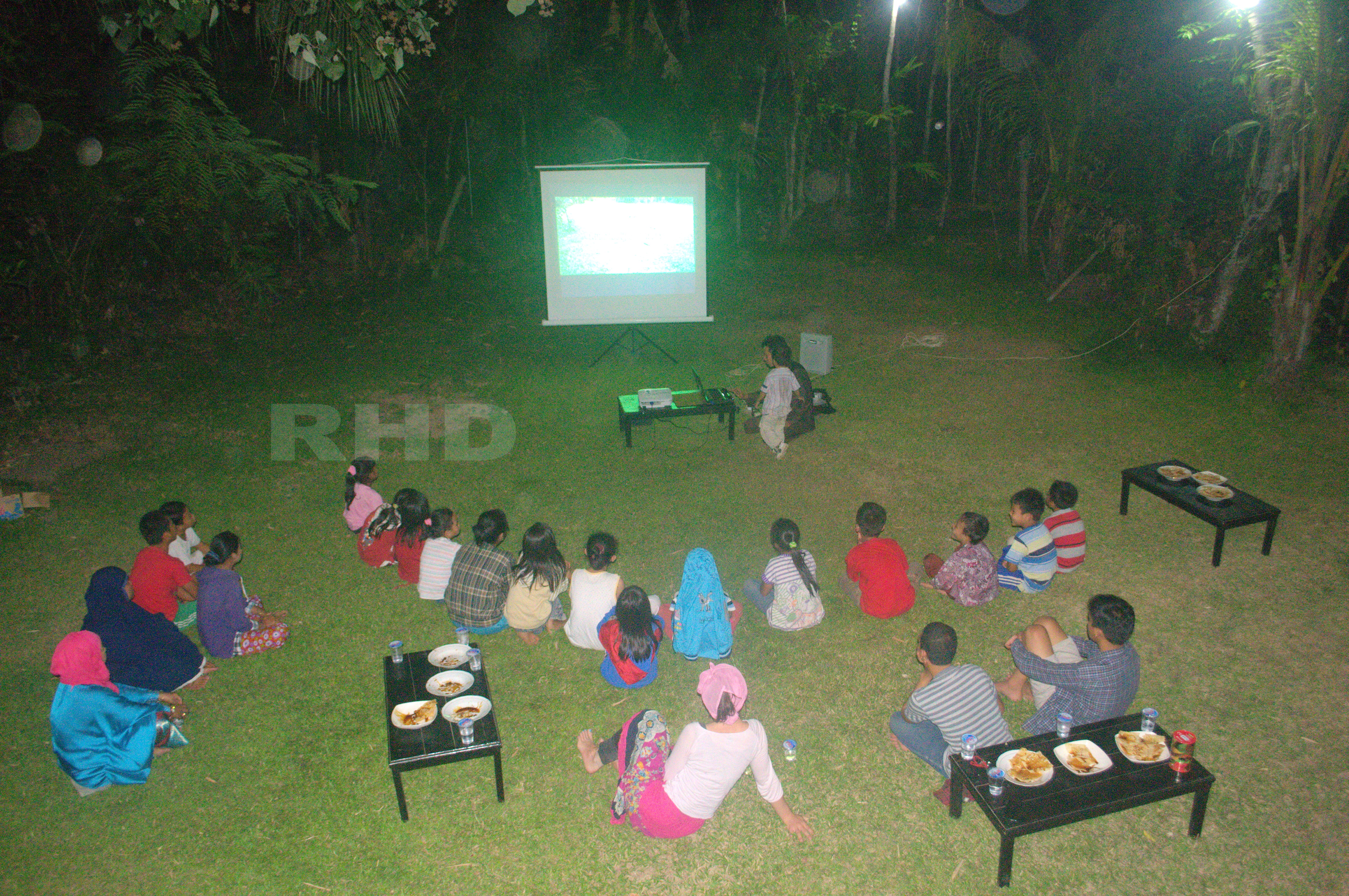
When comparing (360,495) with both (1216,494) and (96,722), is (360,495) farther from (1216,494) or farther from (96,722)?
(1216,494)

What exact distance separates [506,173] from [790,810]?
13585mm

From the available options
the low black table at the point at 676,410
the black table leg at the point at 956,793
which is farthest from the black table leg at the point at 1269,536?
the low black table at the point at 676,410

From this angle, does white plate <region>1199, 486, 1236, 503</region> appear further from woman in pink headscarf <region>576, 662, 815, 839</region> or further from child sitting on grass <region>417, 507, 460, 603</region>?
child sitting on grass <region>417, 507, 460, 603</region>

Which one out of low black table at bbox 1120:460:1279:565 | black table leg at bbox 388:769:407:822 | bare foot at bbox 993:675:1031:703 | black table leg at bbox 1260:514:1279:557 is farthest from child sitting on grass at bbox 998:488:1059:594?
black table leg at bbox 388:769:407:822

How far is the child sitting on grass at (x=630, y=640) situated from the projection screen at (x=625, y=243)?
5.72m

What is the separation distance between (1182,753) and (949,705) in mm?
995

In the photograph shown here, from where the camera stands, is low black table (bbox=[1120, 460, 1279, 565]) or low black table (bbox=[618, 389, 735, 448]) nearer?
low black table (bbox=[1120, 460, 1279, 565])

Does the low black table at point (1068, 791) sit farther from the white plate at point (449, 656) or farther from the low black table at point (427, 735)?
the white plate at point (449, 656)

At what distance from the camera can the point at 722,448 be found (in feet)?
26.4

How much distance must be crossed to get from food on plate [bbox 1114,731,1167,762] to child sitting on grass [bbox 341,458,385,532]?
5.15 m

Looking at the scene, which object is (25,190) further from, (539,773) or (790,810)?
(790,810)

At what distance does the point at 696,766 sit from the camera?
3332 millimetres

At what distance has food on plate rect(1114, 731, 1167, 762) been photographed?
349cm

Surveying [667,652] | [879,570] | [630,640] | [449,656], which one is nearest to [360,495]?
[449,656]
